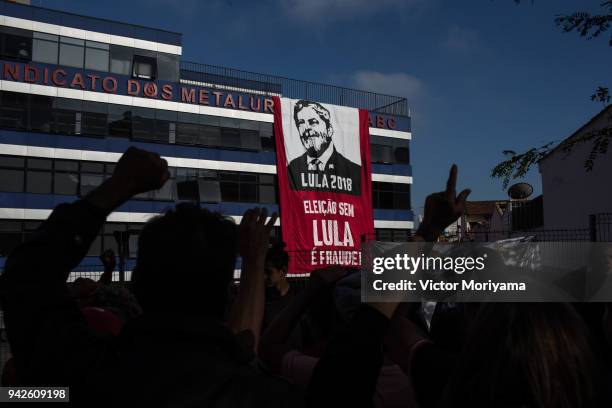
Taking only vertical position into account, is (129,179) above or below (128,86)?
below

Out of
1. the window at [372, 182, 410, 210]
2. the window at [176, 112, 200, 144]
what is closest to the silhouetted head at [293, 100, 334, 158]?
the window at [176, 112, 200, 144]

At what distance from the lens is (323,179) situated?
22562mm

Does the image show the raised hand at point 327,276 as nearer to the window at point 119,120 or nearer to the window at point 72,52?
the window at point 119,120

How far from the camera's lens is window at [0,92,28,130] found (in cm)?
2317

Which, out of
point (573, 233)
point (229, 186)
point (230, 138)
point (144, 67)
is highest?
point (144, 67)

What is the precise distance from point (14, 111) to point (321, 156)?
13.1m

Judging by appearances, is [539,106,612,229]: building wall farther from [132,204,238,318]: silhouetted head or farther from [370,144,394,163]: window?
[132,204,238,318]: silhouetted head

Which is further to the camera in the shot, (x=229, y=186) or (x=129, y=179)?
(x=229, y=186)

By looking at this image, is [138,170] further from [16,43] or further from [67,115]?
[16,43]

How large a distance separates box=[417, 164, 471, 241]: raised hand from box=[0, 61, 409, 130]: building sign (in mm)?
24711

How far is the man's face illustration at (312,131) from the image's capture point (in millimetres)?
21828

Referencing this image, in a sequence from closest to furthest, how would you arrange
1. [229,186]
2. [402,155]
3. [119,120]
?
1. [119,120]
2. [229,186]
3. [402,155]

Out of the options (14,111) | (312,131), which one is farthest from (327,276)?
(14,111)

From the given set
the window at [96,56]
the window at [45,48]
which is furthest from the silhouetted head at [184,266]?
the window at [96,56]
